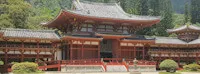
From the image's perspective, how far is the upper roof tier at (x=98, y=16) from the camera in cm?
3659

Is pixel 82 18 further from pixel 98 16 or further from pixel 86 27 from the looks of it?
pixel 86 27

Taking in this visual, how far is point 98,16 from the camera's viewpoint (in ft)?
123

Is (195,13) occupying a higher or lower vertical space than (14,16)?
higher

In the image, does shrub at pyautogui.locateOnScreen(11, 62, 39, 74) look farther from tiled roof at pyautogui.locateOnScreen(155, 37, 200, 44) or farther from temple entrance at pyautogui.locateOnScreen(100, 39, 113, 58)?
tiled roof at pyautogui.locateOnScreen(155, 37, 200, 44)

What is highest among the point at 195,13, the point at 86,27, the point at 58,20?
the point at 195,13

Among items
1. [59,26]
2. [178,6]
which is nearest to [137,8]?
[59,26]

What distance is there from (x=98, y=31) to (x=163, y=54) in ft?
39.9

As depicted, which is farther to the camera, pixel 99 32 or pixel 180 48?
pixel 180 48

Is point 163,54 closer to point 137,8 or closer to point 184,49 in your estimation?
point 184,49

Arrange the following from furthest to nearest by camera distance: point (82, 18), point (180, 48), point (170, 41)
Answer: point (180, 48), point (170, 41), point (82, 18)

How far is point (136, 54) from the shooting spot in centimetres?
4203

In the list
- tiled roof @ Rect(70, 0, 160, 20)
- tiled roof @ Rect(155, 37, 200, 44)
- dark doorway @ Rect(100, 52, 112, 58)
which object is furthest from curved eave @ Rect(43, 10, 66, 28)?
tiled roof @ Rect(155, 37, 200, 44)

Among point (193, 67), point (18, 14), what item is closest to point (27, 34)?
point (18, 14)

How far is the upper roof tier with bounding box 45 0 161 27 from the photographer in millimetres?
36594
